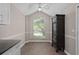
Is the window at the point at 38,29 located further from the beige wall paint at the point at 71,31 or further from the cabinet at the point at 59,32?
the beige wall paint at the point at 71,31

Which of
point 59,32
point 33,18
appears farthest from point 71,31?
point 33,18

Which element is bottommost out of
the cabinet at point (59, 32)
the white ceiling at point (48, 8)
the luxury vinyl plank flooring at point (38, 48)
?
the luxury vinyl plank flooring at point (38, 48)

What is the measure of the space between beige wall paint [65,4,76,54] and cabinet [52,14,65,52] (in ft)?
0.43

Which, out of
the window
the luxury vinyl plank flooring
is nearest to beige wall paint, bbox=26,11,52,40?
the window

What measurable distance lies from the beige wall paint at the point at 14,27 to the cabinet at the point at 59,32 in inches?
34.9

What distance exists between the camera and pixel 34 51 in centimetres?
314

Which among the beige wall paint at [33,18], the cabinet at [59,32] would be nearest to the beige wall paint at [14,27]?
the beige wall paint at [33,18]

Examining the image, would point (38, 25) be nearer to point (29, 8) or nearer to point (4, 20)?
point (29, 8)

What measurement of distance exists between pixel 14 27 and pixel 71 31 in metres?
1.30

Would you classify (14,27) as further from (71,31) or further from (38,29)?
(71,31)

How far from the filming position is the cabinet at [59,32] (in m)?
3.33

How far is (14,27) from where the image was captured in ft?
8.79

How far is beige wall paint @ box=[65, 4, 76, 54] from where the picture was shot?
108 inches

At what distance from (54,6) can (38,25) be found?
664 millimetres
